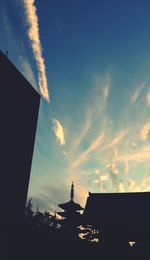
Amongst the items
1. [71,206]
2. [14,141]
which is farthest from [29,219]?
[71,206]

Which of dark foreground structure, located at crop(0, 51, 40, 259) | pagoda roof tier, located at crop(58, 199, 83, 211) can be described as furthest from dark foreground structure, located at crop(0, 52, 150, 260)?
pagoda roof tier, located at crop(58, 199, 83, 211)

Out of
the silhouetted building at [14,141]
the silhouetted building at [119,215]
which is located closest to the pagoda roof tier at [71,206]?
the silhouetted building at [119,215]

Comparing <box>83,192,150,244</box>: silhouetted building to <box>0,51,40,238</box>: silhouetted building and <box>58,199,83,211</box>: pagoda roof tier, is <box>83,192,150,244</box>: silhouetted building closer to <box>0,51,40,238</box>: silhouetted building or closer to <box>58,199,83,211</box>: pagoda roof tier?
<box>58,199,83,211</box>: pagoda roof tier

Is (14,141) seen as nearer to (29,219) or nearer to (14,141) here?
(14,141)

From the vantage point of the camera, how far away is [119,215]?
1839cm

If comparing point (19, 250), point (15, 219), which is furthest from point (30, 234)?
point (15, 219)

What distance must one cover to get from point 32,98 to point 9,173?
5979 mm

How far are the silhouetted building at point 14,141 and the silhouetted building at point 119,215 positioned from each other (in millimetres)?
5962

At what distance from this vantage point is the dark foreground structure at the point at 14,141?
14.4m

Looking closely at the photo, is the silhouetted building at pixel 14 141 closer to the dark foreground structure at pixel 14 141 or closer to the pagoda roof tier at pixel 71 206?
the dark foreground structure at pixel 14 141

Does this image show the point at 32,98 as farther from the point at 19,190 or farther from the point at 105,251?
the point at 105,251

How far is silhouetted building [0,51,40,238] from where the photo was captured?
1439 cm

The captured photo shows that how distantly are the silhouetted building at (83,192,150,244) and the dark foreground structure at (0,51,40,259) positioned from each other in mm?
5961

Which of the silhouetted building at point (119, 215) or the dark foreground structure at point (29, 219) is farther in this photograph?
the silhouetted building at point (119, 215)
